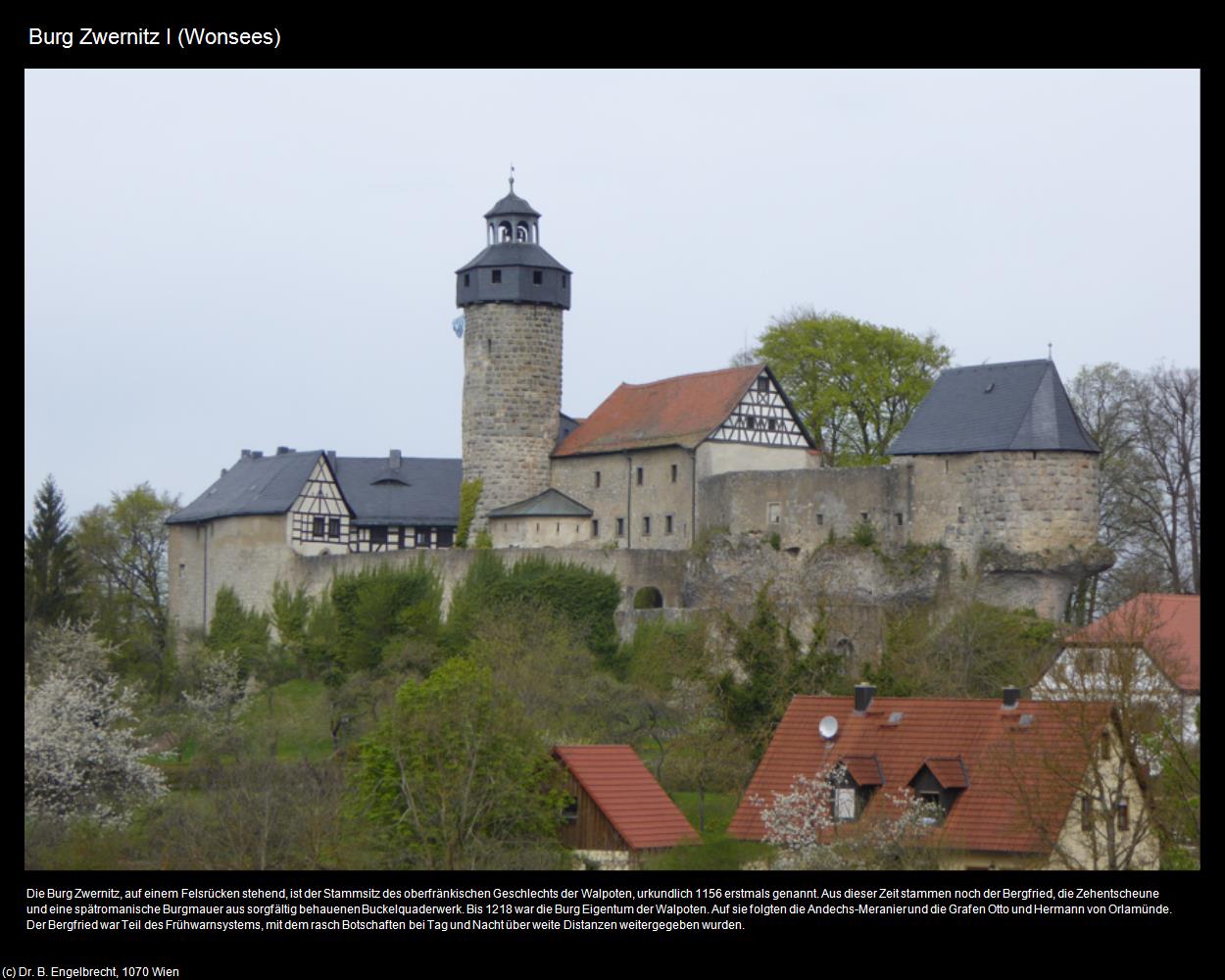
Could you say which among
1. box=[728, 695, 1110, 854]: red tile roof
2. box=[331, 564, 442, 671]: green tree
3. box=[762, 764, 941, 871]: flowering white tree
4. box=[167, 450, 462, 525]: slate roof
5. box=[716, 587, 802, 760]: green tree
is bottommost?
box=[762, 764, 941, 871]: flowering white tree

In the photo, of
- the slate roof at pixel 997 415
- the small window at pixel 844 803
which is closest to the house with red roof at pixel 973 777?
the small window at pixel 844 803

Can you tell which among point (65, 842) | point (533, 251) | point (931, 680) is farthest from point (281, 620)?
point (65, 842)

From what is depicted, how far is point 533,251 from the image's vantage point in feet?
167

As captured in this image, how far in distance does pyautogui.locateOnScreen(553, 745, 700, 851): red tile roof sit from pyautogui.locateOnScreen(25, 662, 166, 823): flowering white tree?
681 centimetres

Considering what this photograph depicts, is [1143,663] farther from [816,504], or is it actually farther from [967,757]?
[816,504]

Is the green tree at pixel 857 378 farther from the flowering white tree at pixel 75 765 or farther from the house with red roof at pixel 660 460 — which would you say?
the flowering white tree at pixel 75 765

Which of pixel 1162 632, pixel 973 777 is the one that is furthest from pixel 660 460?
pixel 973 777

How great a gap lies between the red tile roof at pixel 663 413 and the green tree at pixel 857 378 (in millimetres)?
5758

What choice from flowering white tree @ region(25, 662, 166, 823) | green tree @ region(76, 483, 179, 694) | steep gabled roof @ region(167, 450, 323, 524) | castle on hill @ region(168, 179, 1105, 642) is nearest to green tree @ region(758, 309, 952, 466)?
castle on hill @ region(168, 179, 1105, 642)

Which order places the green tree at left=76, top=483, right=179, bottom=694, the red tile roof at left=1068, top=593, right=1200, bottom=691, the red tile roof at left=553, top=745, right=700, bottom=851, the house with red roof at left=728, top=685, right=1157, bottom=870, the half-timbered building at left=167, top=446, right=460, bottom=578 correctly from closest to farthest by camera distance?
the house with red roof at left=728, top=685, right=1157, bottom=870 < the red tile roof at left=553, top=745, right=700, bottom=851 < the red tile roof at left=1068, top=593, right=1200, bottom=691 < the half-timbered building at left=167, top=446, right=460, bottom=578 < the green tree at left=76, top=483, right=179, bottom=694

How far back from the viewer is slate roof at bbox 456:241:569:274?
166 ft

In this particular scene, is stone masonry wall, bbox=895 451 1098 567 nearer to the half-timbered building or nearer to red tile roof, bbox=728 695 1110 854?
red tile roof, bbox=728 695 1110 854

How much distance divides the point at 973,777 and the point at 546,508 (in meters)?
22.5

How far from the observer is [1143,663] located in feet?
105
